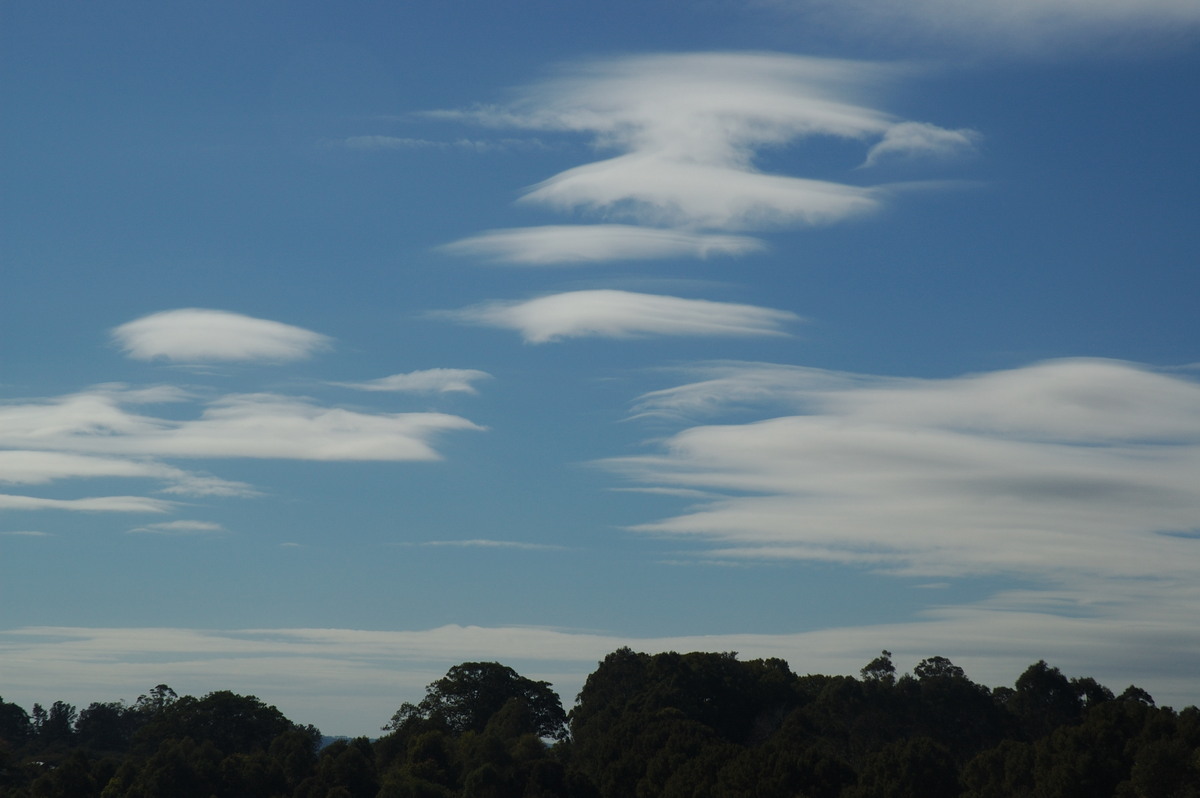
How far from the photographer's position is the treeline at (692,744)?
2562 inches

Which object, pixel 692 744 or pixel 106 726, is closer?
pixel 692 744

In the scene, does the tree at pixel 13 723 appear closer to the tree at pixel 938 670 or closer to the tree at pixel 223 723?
the tree at pixel 223 723

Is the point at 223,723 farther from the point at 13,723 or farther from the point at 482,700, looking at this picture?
the point at 13,723

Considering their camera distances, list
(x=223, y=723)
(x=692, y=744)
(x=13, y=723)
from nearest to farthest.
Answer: (x=692, y=744) < (x=223, y=723) < (x=13, y=723)

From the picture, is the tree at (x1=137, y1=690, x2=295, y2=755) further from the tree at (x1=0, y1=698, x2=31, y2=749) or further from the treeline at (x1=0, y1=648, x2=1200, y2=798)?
the tree at (x1=0, y1=698, x2=31, y2=749)

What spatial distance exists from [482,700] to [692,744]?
47753 millimetres

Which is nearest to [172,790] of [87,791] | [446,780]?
[87,791]

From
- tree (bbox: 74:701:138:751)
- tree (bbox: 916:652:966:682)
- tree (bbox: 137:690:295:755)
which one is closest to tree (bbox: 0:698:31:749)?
tree (bbox: 74:701:138:751)

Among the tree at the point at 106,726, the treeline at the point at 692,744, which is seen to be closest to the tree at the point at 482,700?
the treeline at the point at 692,744

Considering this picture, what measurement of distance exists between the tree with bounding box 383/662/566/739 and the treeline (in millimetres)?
162

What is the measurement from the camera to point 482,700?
130 m

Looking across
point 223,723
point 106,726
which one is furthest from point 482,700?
point 106,726

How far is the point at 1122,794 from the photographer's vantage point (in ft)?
194

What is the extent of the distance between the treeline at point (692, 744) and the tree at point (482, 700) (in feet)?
0.53
